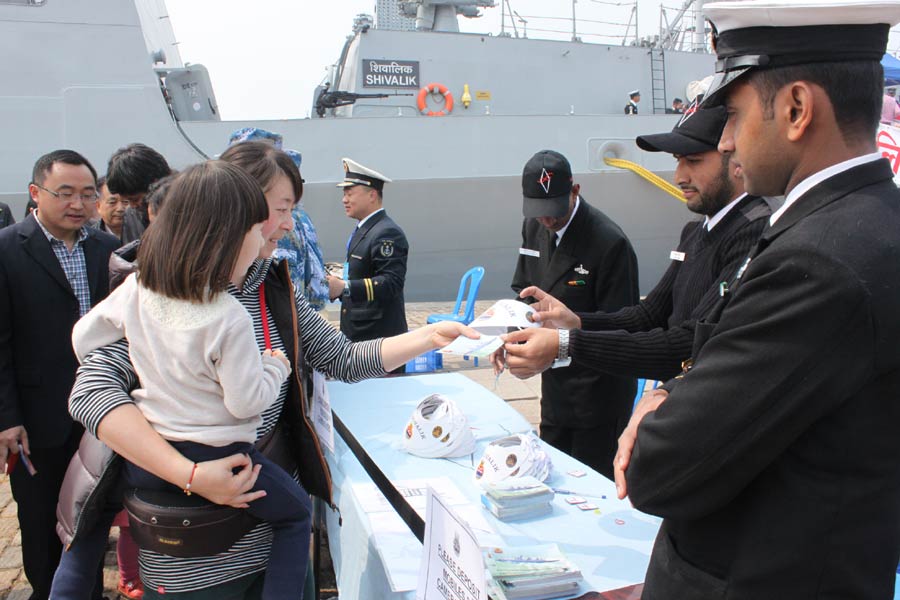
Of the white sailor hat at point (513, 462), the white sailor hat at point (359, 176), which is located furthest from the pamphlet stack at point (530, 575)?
the white sailor hat at point (359, 176)

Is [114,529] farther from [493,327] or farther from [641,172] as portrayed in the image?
[641,172]

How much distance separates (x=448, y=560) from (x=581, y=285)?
1.89 metres

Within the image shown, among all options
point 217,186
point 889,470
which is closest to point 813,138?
point 889,470

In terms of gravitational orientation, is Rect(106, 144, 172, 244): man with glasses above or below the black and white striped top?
above

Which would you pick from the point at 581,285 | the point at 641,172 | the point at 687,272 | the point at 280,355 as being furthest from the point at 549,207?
the point at 641,172

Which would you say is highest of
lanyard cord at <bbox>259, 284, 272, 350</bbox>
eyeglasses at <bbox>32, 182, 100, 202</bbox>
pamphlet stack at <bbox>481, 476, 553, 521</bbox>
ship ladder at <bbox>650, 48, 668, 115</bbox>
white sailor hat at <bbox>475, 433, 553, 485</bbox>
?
ship ladder at <bbox>650, 48, 668, 115</bbox>

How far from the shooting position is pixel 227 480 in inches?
57.0

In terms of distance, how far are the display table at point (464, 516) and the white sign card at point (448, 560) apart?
0.24m

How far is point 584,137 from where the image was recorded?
9727mm

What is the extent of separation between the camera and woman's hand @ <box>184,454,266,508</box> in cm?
143

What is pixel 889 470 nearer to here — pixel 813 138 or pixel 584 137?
pixel 813 138

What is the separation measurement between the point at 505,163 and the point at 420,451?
742 cm

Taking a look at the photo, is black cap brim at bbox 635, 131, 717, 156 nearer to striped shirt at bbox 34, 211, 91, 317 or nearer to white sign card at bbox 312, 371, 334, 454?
white sign card at bbox 312, 371, 334, 454

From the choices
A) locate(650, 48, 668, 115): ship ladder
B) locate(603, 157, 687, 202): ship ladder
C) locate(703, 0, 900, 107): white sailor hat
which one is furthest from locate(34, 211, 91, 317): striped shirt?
locate(650, 48, 668, 115): ship ladder
